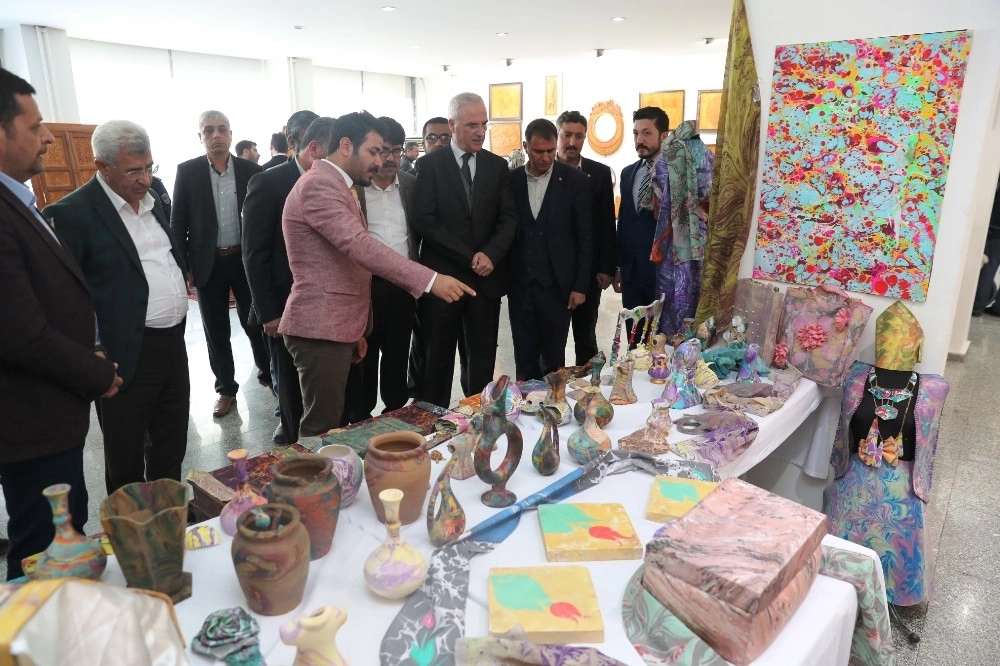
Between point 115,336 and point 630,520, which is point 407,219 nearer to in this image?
point 115,336

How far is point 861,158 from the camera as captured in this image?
7.50 feet

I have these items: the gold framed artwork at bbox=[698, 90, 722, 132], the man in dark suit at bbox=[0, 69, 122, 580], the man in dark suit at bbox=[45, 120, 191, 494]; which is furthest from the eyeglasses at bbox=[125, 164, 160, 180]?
the gold framed artwork at bbox=[698, 90, 722, 132]

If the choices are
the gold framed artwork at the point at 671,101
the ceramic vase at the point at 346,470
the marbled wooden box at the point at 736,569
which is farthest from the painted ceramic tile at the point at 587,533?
the gold framed artwork at the point at 671,101

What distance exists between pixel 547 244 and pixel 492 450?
5.61 feet

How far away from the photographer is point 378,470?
1.28 meters

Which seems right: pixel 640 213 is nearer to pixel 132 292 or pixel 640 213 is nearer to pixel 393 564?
pixel 132 292

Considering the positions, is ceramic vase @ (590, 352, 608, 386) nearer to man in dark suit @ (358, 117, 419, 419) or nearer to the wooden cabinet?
man in dark suit @ (358, 117, 419, 419)

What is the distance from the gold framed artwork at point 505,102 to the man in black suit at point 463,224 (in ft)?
27.8

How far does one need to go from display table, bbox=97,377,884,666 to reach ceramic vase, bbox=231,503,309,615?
4 cm

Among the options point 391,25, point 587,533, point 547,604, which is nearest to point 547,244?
point 587,533

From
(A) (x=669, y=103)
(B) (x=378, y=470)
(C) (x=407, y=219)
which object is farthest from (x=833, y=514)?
(A) (x=669, y=103)

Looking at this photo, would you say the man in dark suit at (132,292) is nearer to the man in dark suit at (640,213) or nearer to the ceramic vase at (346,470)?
the ceramic vase at (346,470)

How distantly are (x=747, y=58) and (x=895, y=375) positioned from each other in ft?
4.27

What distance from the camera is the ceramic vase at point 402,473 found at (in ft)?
4.20
